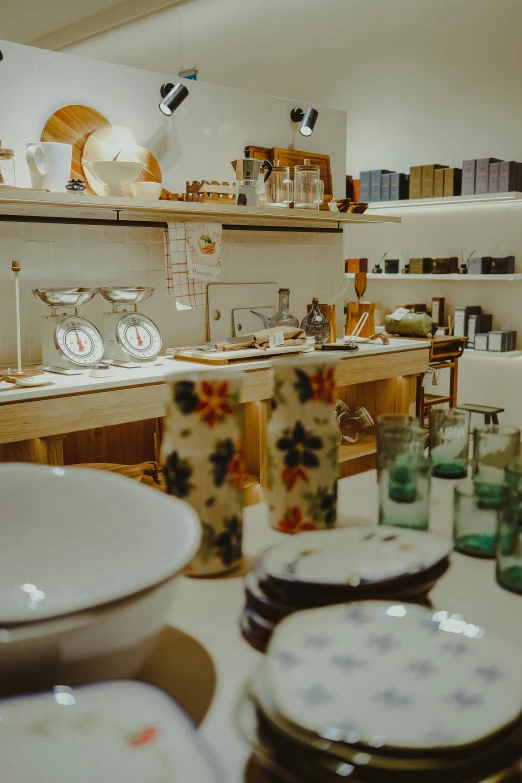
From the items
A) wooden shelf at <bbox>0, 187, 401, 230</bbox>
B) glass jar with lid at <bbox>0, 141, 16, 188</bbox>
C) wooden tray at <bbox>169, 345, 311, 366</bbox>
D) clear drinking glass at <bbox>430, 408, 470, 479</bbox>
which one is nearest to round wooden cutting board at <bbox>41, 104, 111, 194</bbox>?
wooden shelf at <bbox>0, 187, 401, 230</bbox>

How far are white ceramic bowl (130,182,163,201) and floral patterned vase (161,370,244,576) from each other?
233 centimetres

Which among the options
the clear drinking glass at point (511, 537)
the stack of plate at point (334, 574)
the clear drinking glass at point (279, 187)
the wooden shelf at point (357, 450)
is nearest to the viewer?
the stack of plate at point (334, 574)

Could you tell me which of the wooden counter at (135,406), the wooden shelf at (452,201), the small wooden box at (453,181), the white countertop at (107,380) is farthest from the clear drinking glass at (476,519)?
the small wooden box at (453,181)

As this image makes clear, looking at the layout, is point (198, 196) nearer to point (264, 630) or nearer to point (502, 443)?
point (502, 443)

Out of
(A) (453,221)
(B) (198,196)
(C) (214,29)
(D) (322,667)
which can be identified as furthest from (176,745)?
(C) (214,29)

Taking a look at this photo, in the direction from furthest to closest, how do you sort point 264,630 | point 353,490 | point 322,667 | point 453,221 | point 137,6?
point 137,6
point 453,221
point 353,490
point 264,630
point 322,667

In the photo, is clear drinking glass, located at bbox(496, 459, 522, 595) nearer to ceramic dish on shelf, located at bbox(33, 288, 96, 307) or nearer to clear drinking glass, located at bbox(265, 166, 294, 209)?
ceramic dish on shelf, located at bbox(33, 288, 96, 307)

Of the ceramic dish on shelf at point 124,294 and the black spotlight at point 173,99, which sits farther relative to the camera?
the black spotlight at point 173,99

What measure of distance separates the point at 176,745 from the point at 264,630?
0.28 metres

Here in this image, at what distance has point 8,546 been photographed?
101cm

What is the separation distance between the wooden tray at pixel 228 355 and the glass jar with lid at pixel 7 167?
102 cm

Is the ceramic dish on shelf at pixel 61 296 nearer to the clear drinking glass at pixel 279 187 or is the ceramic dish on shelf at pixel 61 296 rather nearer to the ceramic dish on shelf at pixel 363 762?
the clear drinking glass at pixel 279 187


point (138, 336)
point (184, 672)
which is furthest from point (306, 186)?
point (184, 672)

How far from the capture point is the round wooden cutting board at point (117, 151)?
3.29 m
